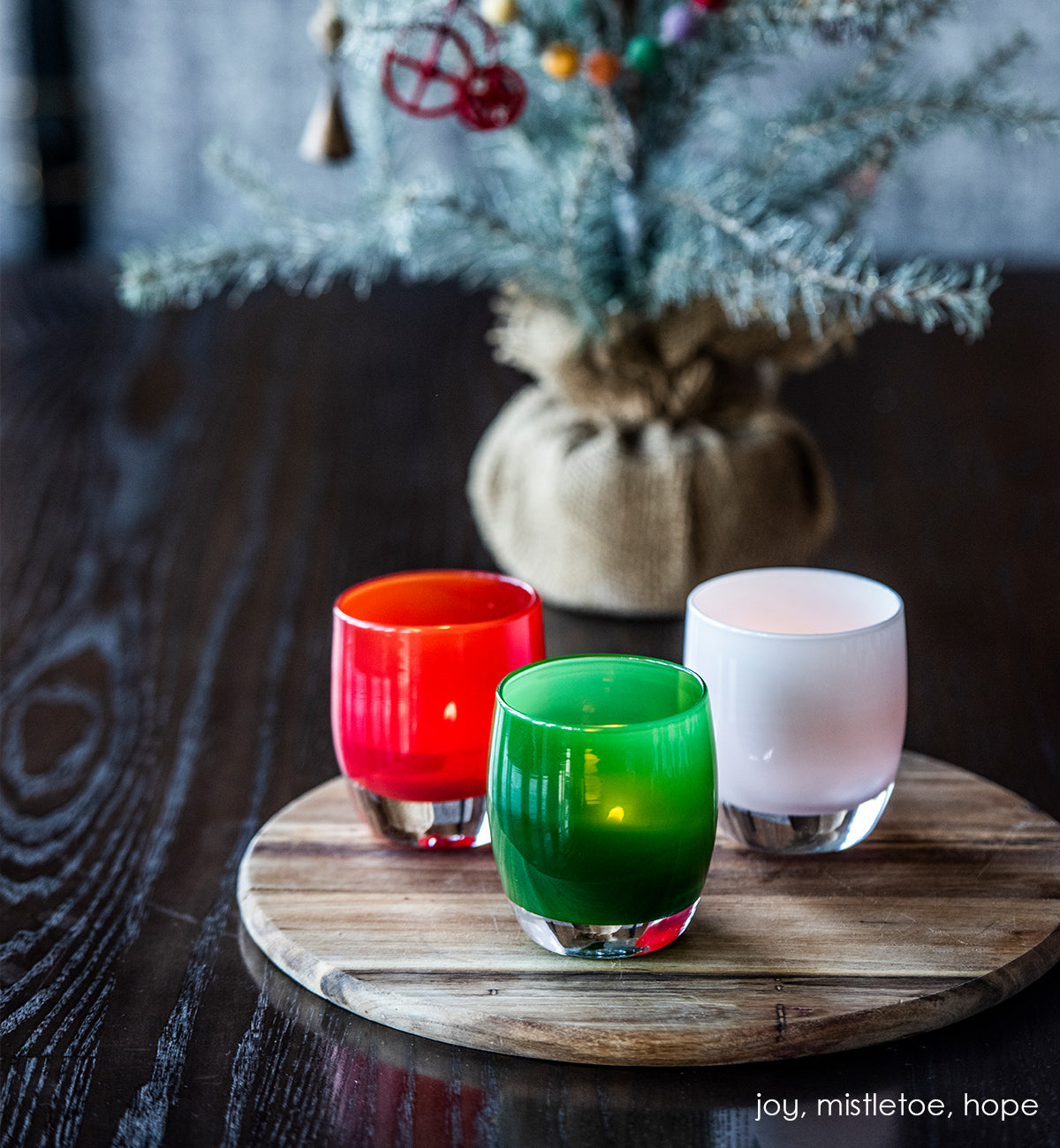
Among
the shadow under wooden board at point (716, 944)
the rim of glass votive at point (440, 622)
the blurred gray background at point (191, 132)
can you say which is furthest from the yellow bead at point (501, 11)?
the blurred gray background at point (191, 132)

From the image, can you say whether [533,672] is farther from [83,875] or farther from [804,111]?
[804,111]

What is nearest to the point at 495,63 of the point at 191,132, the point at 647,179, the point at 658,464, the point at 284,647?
the point at 647,179

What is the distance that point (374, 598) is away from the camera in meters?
0.57

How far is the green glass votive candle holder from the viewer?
44cm

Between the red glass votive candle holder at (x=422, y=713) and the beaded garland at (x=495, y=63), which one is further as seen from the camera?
the beaded garland at (x=495, y=63)

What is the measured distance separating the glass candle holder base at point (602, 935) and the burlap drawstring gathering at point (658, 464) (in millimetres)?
374

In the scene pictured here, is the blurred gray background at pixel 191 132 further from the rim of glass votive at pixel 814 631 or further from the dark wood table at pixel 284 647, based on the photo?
the rim of glass votive at pixel 814 631

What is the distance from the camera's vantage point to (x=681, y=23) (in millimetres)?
724

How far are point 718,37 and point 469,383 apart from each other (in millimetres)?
584

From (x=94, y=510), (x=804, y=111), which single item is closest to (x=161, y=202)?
(x=94, y=510)

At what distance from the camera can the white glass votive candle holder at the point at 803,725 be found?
500mm

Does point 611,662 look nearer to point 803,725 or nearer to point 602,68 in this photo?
point 803,725

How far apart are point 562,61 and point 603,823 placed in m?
0.46

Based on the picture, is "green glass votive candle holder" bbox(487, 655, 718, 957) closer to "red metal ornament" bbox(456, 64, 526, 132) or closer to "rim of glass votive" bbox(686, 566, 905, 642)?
"rim of glass votive" bbox(686, 566, 905, 642)
